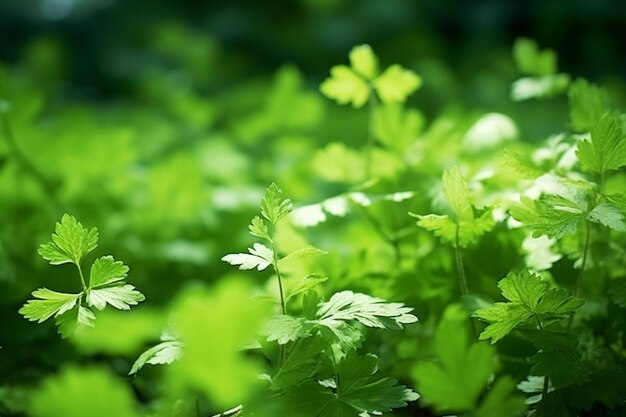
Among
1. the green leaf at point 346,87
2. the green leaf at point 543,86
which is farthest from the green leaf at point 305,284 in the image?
the green leaf at point 543,86

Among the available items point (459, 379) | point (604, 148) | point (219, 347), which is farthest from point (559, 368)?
point (219, 347)

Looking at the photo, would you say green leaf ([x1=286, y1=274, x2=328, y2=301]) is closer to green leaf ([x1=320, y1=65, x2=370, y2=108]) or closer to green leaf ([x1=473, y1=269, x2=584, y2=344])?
green leaf ([x1=473, y1=269, x2=584, y2=344])

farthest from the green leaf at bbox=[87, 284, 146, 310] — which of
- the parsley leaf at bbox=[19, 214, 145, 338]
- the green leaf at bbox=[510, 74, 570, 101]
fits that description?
the green leaf at bbox=[510, 74, 570, 101]

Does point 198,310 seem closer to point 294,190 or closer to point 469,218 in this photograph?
point 469,218

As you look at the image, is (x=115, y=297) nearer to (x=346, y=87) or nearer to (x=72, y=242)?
(x=72, y=242)

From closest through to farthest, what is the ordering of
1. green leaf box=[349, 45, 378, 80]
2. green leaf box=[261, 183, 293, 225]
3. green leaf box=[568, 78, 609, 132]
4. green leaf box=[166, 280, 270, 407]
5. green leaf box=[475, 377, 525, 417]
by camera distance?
green leaf box=[166, 280, 270, 407], green leaf box=[475, 377, 525, 417], green leaf box=[261, 183, 293, 225], green leaf box=[568, 78, 609, 132], green leaf box=[349, 45, 378, 80]

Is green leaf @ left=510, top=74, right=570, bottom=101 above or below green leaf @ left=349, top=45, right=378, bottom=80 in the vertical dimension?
below

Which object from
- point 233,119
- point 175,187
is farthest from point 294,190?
point 233,119

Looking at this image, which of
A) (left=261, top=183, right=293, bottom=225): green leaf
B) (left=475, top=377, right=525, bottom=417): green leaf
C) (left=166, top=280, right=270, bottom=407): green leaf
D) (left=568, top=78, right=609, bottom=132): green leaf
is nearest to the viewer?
(left=166, top=280, right=270, bottom=407): green leaf


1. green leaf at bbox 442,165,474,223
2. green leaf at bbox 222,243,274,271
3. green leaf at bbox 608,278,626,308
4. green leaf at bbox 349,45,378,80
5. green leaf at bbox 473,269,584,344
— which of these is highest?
green leaf at bbox 349,45,378,80
